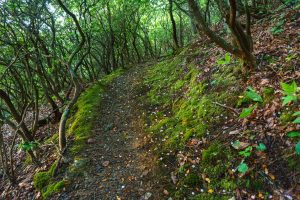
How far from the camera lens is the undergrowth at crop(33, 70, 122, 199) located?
5562 mm

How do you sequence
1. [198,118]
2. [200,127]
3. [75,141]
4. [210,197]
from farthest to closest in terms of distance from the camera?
[75,141], [198,118], [200,127], [210,197]

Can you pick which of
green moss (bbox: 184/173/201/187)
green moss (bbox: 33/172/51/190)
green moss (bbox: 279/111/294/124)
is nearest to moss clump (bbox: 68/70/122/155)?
green moss (bbox: 33/172/51/190)

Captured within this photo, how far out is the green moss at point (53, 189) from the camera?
533 centimetres

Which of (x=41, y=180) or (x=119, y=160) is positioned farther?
(x=119, y=160)

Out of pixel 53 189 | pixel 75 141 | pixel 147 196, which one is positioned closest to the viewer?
pixel 147 196

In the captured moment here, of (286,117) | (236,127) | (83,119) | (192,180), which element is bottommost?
(192,180)

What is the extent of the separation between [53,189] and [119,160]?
5.27 feet

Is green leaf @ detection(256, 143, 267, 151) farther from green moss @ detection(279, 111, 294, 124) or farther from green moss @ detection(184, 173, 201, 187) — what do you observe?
green moss @ detection(184, 173, 201, 187)

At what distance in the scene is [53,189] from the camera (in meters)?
5.40

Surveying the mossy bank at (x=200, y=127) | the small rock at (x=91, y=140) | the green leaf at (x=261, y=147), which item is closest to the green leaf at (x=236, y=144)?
the mossy bank at (x=200, y=127)

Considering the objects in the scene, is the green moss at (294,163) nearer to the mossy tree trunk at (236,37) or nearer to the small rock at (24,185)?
the mossy tree trunk at (236,37)

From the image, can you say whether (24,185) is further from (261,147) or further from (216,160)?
(261,147)

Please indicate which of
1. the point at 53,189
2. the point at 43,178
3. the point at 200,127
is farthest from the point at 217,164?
the point at 43,178

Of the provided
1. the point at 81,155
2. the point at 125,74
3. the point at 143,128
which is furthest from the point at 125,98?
the point at 125,74
